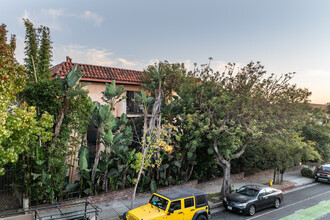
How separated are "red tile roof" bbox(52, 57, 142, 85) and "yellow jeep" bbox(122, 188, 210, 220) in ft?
33.2

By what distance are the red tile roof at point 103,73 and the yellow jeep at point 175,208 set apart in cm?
1011

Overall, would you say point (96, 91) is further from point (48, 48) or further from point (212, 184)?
point (212, 184)

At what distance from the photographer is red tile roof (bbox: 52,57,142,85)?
15492mm

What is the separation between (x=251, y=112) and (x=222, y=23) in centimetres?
839

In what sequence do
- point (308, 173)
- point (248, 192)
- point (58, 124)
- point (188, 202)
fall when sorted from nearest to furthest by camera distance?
point (188, 202) < point (58, 124) < point (248, 192) < point (308, 173)

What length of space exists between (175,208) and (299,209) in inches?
340

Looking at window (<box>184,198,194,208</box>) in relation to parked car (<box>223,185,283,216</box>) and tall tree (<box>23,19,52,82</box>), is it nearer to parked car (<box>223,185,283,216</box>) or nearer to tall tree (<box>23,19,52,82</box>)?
parked car (<box>223,185,283,216</box>)

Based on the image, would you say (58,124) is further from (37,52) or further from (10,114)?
(37,52)

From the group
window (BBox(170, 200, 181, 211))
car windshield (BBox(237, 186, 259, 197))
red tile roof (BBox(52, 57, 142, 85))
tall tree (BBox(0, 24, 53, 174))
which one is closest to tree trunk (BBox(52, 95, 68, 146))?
tall tree (BBox(0, 24, 53, 174))

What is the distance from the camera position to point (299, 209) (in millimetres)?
12469

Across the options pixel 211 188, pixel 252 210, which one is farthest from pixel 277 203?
pixel 211 188

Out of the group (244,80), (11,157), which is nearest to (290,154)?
(244,80)

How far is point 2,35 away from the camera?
826cm

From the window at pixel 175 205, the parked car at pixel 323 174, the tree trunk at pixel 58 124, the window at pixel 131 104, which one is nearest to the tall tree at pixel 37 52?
the tree trunk at pixel 58 124
